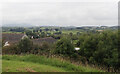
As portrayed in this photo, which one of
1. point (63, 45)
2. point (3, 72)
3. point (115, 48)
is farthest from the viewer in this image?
point (63, 45)

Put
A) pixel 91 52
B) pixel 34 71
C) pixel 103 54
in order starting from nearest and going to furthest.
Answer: pixel 34 71, pixel 103 54, pixel 91 52

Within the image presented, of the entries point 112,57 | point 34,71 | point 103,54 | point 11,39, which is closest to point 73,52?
point 103,54

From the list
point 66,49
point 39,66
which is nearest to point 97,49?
point 66,49

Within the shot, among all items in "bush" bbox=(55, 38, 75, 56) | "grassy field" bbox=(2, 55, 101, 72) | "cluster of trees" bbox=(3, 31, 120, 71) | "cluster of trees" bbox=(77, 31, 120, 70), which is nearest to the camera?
"grassy field" bbox=(2, 55, 101, 72)

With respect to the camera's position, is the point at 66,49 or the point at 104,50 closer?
the point at 104,50

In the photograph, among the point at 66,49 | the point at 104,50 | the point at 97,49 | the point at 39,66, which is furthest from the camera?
the point at 66,49

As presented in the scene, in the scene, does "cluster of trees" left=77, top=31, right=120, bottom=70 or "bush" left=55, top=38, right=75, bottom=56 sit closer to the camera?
"cluster of trees" left=77, top=31, right=120, bottom=70

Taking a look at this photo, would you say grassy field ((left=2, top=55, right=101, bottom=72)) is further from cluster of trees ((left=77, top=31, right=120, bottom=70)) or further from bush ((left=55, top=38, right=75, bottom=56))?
bush ((left=55, top=38, right=75, bottom=56))

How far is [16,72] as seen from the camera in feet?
18.3

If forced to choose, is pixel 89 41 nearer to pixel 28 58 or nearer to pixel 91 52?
pixel 91 52

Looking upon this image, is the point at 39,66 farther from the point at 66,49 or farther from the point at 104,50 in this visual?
the point at 66,49

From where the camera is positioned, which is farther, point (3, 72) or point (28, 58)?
point (28, 58)

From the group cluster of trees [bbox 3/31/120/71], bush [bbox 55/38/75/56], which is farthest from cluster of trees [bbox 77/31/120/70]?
bush [bbox 55/38/75/56]

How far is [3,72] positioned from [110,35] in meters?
20.3
